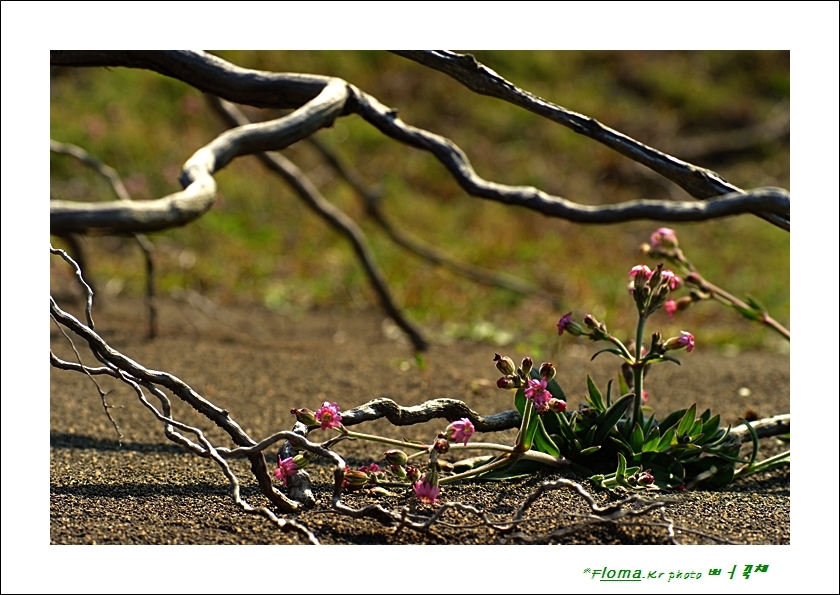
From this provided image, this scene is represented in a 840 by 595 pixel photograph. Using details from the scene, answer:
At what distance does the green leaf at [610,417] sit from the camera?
202 cm

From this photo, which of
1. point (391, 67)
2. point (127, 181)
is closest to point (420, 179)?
point (391, 67)

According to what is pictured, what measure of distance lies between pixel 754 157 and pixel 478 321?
12.3 feet

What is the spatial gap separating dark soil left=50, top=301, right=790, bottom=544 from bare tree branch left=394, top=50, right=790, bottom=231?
0.79 metres

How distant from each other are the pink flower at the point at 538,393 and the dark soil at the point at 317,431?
0.22 m

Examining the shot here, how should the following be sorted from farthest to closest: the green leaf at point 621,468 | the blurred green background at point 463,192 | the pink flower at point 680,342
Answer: the blurred green background at point 463,192 < the pink flower at point 680,342 < the green leaf at point 621,468

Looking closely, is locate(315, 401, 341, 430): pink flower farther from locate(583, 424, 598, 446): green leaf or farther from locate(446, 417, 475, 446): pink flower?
locate(583, 424, 598, 446): green leaf

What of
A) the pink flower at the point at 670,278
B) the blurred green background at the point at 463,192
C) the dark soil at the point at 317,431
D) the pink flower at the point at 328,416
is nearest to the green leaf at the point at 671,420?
the dark soil at the point at 317,431

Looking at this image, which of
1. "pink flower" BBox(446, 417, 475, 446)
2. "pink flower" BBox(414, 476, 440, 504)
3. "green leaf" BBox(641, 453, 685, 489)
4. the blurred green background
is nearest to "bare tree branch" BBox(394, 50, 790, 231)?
"green leaf" BBox(641, 453, 685, 489)

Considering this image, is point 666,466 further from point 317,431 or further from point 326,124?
point 326,124

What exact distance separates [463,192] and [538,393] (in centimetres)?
537

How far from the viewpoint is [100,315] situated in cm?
407

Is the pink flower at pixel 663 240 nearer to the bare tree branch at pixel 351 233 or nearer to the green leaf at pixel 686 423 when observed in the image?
the green leaf at pixel 686 423

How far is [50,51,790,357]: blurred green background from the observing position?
199 inches

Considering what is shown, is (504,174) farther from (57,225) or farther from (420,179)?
(57,225)
